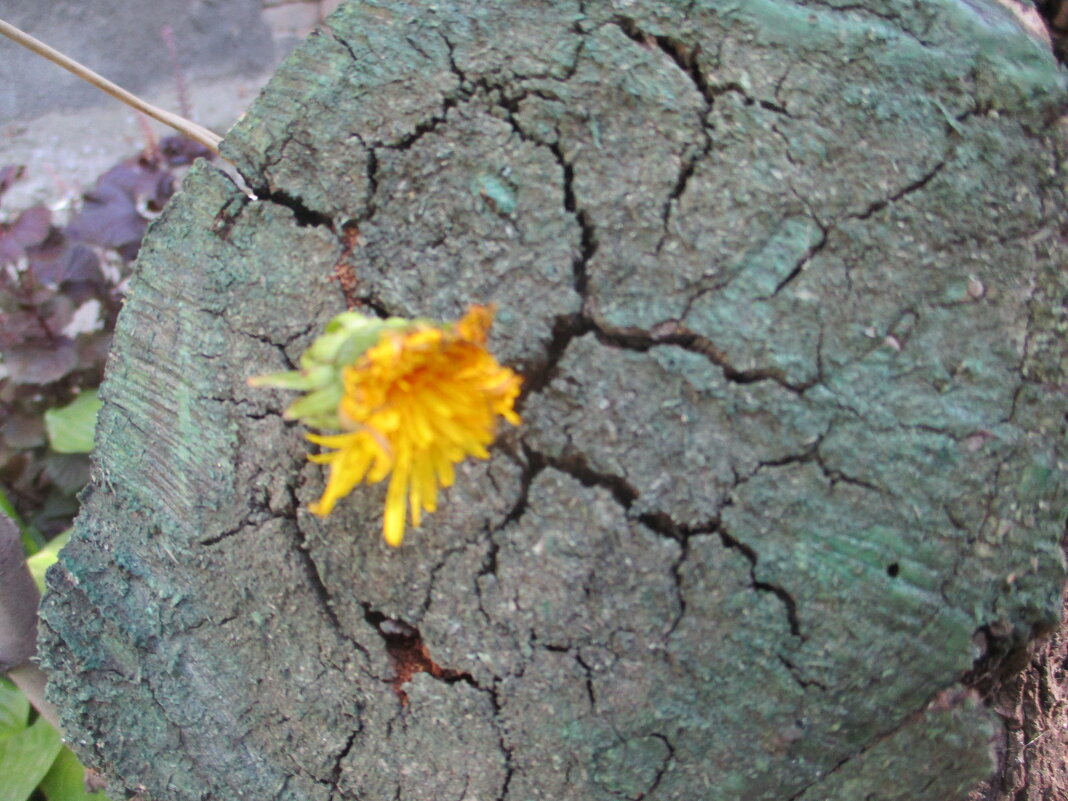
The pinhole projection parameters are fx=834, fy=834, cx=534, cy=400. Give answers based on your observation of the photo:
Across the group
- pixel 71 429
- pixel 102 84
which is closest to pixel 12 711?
pixel 71 429

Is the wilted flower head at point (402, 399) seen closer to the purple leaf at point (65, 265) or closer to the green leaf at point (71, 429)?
the green leaf at point (71, 429)

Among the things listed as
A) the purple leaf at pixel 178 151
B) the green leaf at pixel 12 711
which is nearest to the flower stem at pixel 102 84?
the purple leaf at pixel 178 151

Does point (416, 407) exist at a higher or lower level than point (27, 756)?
higher

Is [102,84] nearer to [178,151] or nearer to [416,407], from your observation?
[178,151]

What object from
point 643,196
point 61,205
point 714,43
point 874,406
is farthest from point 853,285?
point 61,205

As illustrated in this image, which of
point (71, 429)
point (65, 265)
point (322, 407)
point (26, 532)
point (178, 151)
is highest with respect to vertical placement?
point (322, 407)

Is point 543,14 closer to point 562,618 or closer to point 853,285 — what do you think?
point 853,285

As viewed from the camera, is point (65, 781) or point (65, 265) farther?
point (65, 265)

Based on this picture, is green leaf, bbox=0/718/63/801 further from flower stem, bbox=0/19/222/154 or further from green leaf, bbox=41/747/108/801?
flower stem, bbox=0/19/222/154
